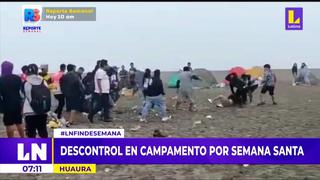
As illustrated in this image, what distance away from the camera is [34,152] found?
27.1 ft

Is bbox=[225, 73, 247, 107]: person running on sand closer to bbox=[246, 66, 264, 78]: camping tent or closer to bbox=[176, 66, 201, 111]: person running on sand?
bbox=[176, 66, 201, 111]: person running on sand

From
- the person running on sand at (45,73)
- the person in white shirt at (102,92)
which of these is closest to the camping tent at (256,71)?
the person in white shirt at (102,92)

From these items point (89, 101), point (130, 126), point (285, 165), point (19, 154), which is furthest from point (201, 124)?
point (19, 154)


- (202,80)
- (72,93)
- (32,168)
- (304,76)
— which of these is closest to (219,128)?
(72,93)

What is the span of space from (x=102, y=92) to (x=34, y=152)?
233 inches

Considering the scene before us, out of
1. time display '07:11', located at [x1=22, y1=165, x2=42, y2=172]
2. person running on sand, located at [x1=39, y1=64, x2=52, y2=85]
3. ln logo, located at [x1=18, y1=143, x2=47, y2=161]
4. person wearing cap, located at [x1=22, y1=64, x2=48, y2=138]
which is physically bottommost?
time display '07:11', located at [x1=22, y1=165, x2=42, y2=172]

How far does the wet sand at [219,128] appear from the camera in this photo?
26.6 ft

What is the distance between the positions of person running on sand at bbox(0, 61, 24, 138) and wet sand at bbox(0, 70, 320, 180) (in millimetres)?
1440

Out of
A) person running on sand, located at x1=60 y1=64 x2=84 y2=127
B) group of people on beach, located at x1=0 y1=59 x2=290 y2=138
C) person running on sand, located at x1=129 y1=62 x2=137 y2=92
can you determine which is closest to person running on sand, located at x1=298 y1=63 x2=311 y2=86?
person running on sand, located at x1=129 y1=62 x2=137 y2=92

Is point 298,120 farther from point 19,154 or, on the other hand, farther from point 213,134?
point 19,154

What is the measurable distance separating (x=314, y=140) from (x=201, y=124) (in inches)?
229

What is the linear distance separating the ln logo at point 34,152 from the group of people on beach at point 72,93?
975 millimetres

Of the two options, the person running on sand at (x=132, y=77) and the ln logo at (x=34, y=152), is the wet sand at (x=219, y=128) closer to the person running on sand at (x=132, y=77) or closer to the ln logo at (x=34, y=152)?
the ln logo at (x=34, y=152)

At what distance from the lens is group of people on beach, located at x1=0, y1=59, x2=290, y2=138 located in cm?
923
